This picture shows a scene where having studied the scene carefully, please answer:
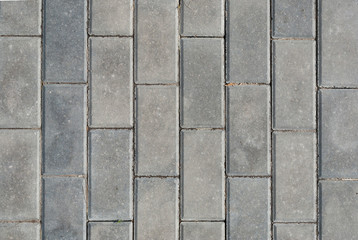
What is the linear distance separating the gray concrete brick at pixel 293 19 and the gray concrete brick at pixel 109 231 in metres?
1.43

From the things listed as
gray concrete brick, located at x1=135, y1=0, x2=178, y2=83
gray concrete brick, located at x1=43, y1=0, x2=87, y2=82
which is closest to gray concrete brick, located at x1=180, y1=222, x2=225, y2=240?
A: gray concrete brick, located at x1=135, y1=0, x2=178, y2=83

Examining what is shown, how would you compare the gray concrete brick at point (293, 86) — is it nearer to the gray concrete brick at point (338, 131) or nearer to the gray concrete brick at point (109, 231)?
the gray concrete brick at point (338, 131)

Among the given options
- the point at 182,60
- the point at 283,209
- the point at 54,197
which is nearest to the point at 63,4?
the point at 182,60

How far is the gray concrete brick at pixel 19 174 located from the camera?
2.24 m

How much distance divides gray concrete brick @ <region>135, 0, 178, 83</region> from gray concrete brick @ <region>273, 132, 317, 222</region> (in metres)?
0.75

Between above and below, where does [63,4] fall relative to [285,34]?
above

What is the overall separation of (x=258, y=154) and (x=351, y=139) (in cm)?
56

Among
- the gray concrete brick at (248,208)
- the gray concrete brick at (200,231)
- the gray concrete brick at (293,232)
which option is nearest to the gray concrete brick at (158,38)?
the gray concrete brick at (248,208)

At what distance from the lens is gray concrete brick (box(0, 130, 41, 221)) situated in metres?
2.24

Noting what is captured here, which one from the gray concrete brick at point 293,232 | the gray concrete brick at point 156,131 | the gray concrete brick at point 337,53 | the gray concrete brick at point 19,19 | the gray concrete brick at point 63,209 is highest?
the gray concrete brick at point 19,19

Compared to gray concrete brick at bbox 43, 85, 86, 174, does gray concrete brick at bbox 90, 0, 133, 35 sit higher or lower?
higher

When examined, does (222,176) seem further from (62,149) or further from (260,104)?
(62,149)

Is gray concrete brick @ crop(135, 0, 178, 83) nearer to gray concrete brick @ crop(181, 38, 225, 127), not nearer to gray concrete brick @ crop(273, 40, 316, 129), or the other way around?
gray concrete brick @ crop(181, 38, 225, 127)

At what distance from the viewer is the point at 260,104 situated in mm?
2287
